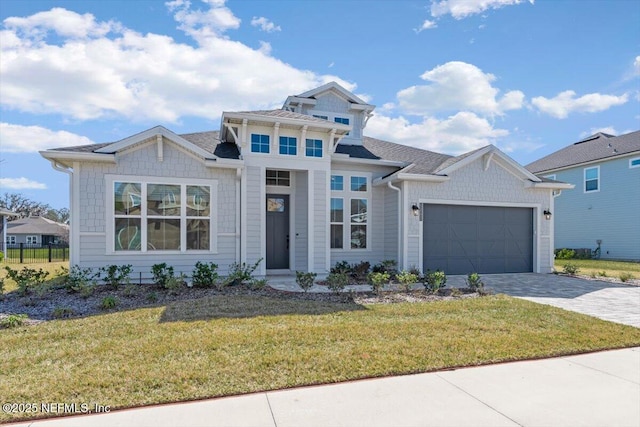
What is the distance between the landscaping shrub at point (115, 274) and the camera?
8196mm

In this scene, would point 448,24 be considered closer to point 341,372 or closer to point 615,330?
point 615,330

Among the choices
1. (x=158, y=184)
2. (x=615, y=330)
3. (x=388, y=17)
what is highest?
(x=388, y=17)

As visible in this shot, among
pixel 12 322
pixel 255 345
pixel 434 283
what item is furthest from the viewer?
pixel 434 283

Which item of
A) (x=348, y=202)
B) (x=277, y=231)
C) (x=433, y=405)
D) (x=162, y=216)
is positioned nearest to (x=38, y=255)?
(x=162, y=216)

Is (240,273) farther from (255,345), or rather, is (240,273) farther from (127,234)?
(255,345)

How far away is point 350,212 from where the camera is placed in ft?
39.5

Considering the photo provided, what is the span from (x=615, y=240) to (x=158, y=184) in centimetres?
2232

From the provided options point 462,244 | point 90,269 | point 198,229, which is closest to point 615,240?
point 462,244

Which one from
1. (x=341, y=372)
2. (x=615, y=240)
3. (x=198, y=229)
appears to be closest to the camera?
(x=341, y=372)

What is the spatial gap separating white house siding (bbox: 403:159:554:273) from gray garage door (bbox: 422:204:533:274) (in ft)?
0.83

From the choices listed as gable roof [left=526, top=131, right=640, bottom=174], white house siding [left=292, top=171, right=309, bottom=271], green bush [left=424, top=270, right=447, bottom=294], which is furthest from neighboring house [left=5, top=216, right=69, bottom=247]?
gable roof [left=526, top=131, right=640, bottom=174]

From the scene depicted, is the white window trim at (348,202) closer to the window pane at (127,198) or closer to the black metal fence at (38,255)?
the window pane at (127,198)

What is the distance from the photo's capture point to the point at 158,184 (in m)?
9.55

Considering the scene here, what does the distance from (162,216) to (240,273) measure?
2.68 m
